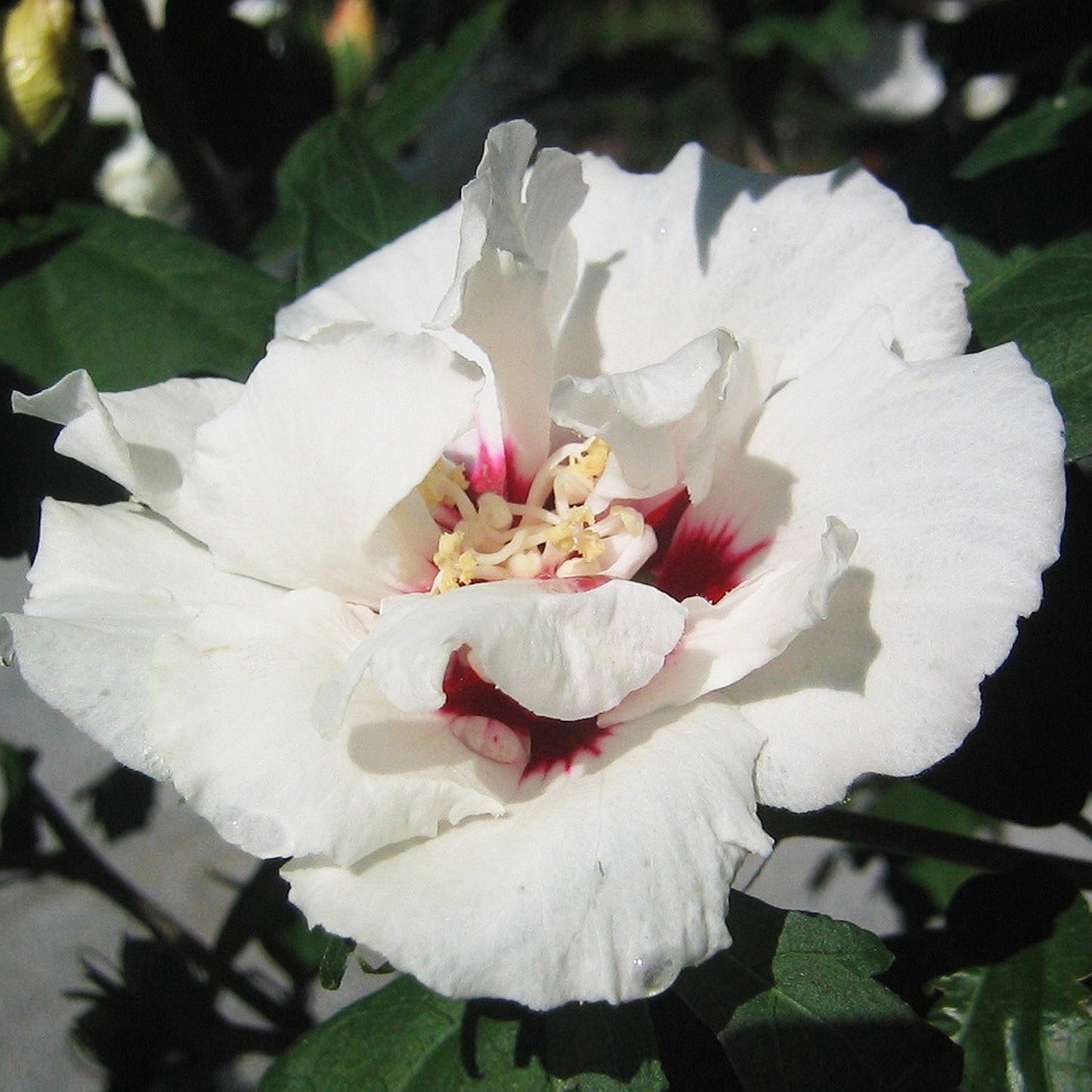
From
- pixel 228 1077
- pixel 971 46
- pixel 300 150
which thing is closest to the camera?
pixel 300 150

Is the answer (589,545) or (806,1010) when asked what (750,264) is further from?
(806,1010)

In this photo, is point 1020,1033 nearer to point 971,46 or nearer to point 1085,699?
point 1085,699

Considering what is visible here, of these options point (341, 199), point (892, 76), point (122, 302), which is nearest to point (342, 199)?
point (341, 199)

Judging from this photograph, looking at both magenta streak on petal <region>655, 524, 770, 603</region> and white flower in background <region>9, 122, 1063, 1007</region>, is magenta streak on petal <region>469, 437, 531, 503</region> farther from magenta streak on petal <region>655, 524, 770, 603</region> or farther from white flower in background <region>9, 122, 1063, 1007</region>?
magenta streak on petal <region>655, 524, 770, 603</region>

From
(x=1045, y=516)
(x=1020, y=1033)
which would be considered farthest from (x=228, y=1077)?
(x=1045, y=516)

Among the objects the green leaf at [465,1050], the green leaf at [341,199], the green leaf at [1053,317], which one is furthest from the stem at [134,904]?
the green leaf at [1053,317]
